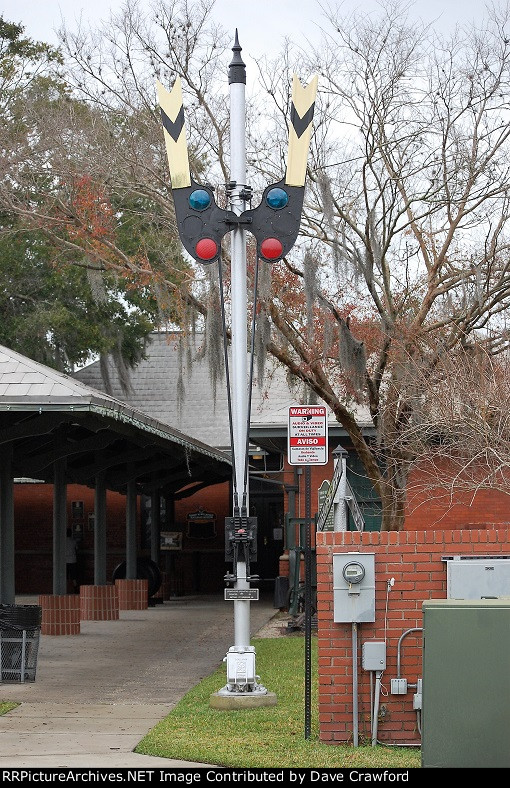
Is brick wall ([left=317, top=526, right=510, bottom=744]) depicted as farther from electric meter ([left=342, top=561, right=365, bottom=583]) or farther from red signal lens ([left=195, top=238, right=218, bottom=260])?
red signal lens ([left=195, top=238, right=218, bottom=260])

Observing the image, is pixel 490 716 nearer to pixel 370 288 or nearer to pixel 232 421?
pixel 232 421

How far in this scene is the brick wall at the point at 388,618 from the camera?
8.90m

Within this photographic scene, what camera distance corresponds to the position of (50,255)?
29.4 m

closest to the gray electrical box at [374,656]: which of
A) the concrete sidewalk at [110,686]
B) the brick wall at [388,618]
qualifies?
the brick wall at [388,618]

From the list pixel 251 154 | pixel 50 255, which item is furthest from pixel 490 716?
pixel 50 255

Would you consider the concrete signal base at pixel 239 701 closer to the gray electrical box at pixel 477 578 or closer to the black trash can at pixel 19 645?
the gray electrical box at pixel 477 578

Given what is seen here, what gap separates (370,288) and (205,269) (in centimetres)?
243

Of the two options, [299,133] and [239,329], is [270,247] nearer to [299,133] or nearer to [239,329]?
[239,329]

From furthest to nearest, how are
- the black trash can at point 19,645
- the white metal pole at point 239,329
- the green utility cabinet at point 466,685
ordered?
the black trash can at point 19,645, the white metal pole at point 239,329, the green utility cabinet at point 466,685

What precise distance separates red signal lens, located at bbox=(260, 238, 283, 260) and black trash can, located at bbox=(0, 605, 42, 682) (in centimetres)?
515

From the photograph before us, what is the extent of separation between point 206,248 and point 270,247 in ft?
2.13

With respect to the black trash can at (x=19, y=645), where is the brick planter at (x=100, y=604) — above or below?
below

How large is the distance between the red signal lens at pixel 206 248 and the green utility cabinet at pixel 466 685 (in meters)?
5.48
